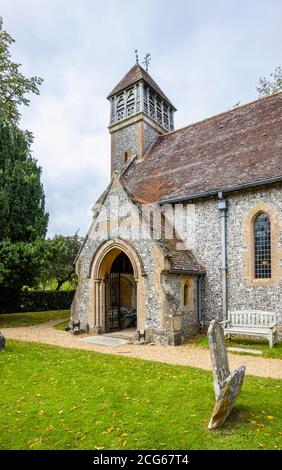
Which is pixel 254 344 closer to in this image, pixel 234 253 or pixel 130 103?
pixel 234 253

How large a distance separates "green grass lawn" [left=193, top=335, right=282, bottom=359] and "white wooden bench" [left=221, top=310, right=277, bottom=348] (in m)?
0.23

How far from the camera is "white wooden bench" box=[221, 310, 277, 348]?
9961 millimetres

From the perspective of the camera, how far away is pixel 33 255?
14.2m

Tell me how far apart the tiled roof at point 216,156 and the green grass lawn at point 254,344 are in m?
5.70

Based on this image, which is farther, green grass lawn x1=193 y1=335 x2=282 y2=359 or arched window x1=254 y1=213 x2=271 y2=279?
arched window x1=254 y1=213 x2=271 y2=279

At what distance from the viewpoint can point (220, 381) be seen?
4641mm

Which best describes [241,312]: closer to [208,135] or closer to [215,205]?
[215,205]

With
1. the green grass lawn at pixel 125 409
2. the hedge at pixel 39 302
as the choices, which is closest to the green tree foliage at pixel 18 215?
the hedge at pixel 39 302

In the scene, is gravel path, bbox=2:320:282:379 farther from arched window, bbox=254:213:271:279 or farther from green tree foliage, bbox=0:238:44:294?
arched window, bbox=254:213:271:279

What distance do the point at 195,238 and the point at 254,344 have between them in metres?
4.63

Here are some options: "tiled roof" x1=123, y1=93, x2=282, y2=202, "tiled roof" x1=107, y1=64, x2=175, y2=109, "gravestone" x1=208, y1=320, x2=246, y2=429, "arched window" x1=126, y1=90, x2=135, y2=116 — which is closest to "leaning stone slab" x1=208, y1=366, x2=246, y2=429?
"gravestone" x1=208, y1=320, x2=246, y2=429

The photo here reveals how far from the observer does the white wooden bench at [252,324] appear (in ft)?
32.7

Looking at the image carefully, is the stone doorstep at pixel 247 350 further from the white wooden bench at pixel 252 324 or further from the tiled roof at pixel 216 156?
A: the tiled roof at pixel 216 156

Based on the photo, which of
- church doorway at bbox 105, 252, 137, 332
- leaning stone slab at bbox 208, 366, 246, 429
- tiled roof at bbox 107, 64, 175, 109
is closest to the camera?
leaning stone slab at bbox 208, 366, 246, 429
